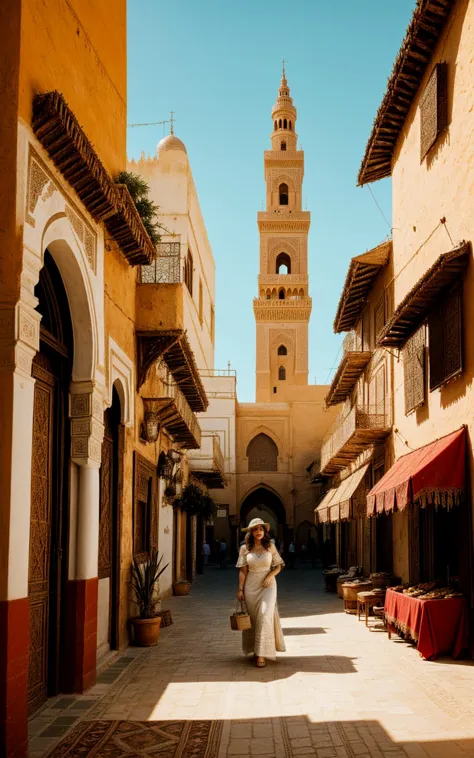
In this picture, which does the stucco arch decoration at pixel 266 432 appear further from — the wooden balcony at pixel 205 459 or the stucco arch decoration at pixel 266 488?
the wooden balcony at pixel 205 459

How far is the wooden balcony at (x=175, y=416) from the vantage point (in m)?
14.4

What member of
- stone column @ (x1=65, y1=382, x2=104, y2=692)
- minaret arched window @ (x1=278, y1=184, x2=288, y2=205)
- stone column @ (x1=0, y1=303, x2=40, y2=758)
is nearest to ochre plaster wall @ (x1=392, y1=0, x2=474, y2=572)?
stone column @ (x1=65, y1=382, x2=104, y2=692)

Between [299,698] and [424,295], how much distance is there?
19.3ft

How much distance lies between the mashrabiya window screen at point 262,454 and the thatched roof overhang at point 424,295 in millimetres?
29514

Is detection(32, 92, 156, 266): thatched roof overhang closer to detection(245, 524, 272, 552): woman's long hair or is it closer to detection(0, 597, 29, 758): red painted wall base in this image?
detection(0, 597, 29, 758): red painted wall base

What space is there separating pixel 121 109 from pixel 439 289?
4.72 metres

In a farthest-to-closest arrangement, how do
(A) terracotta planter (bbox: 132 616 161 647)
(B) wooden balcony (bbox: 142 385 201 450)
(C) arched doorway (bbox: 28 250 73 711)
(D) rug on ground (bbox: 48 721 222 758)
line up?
(B) wooden balcony (bbox: 142 385 201 450) < (A) terracotta planter (bbox: 132 616 161 647) < (C) arched doorway (bbox: 28 250 73 711) < (D) rug on ground (bbox: 48 721 222 758)

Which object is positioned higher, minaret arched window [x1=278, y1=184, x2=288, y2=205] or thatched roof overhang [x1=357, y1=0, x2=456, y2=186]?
minaret arched window [x1=278, y1=184, x2=288, y2=205]

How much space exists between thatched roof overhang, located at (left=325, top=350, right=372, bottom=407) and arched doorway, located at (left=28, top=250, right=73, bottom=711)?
11729 millimetres

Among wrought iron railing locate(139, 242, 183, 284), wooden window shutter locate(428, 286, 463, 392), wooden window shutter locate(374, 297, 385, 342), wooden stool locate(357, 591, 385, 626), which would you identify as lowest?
wooden stool locate(357, 591, 385, 626)

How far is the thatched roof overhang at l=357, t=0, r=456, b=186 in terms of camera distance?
1191 centimetres

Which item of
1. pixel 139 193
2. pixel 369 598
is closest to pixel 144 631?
pixel 369 598

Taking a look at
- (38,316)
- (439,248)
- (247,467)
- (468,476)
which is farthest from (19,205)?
(247,467)

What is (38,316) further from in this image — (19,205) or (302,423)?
(302,423)
